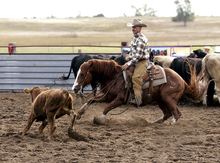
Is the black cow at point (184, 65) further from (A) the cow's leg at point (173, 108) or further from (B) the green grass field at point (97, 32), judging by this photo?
(B) the green grass field at point (97, 32)

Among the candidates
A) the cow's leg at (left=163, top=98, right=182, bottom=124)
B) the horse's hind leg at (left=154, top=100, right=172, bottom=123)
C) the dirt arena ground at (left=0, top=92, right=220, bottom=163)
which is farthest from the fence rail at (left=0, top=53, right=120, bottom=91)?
the cow's leg at (left=163, top=98, right=182, bottom=124)

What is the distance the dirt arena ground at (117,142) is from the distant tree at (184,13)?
51.5m

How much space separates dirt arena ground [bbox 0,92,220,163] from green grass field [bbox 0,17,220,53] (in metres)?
29.9

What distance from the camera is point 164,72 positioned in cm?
597

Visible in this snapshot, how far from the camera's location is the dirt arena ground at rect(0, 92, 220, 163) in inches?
151

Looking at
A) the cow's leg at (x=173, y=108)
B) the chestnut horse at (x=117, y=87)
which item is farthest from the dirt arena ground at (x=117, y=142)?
the chestnut horse at (x=117, y=87)

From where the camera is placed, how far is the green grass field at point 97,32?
38.2 metres

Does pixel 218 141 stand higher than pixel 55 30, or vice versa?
pixel 55 30

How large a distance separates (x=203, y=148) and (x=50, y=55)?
7.97 metres

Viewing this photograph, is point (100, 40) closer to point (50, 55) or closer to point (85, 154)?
point (50, 55)

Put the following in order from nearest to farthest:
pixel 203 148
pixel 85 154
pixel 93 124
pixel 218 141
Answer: pixel 85 154 → pixel 203 148 → pixel 218 141 → pixel 93 124

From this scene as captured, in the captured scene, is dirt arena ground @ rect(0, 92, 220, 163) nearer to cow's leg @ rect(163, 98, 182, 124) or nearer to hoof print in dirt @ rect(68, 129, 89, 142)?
hoof print in dirt @ rect(68, 129, 89, 142)

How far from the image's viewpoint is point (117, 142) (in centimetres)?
455

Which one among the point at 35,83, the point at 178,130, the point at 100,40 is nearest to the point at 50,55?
the point at 35,83
